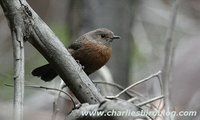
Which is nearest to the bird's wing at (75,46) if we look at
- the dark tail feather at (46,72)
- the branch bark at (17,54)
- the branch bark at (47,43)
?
the dark tail feather at (46,72)

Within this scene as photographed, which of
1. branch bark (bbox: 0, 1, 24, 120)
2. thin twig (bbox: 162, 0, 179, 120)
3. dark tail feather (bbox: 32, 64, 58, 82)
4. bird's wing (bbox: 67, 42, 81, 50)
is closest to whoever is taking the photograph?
branch bark (bbox: 0, 1, 24, 120)

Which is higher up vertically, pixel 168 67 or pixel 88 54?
pixel 88 54

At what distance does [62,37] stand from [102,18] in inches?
32.6

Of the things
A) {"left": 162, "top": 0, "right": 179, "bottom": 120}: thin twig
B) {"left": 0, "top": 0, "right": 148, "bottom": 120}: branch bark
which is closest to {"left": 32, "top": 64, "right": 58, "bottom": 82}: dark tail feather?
{"left": 162, "top": 0, "right": 179, "bottom": 120}: thin twig

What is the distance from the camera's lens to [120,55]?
6551mm

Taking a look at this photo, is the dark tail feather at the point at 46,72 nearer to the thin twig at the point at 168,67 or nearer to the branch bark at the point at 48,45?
the thin twig at the point at 168,67

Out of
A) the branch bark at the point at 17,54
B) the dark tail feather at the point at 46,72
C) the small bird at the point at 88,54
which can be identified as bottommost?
the branch bark at the point at 17,54

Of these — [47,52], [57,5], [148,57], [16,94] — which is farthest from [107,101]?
[57,5]

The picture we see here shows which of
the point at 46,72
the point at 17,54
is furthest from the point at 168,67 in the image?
the point at 46,72

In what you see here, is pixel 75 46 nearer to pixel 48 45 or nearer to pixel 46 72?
pixel 46 72

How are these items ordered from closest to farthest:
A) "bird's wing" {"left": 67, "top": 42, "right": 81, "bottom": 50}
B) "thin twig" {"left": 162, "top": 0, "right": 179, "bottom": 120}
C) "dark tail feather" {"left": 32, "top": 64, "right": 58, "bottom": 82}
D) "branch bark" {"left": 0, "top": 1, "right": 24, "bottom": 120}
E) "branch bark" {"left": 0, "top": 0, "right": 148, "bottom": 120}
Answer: "branch bark" {"left": 0, "top": 1, "right": 24, "bottom": 120} < "thin twig" {"left": 162, "top": 0, "right": 179, "bottom": 120} < "branch bark" {"left": 0, "top": 0, "right": 148, "bottom": 120} < "dark tail feather" {"left": 32, "top": 64, "right": 58, "bottom": 82} < "bird's wing" {"left": 67, "top": 42, "right": 81, "bottom": 50}

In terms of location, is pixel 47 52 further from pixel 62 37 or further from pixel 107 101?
pixel 62 37

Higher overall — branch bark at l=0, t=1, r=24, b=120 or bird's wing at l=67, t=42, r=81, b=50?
bird's wing at l=67, t=42, r=81, b=50

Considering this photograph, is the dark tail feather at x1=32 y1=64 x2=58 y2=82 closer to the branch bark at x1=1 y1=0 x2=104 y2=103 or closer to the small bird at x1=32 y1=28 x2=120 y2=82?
the small bird at x1=32 y1=28 x2=120 y2=82
